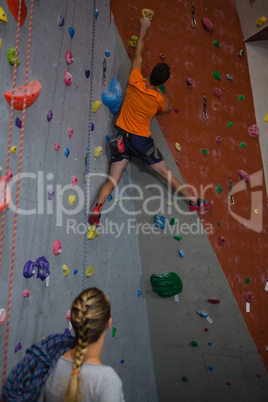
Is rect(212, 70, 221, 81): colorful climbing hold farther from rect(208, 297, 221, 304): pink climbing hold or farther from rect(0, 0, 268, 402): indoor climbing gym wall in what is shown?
rect(208, 297, 221, 304): pink climbing hold

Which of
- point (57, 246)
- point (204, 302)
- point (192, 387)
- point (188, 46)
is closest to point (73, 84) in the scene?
point (57, 246)

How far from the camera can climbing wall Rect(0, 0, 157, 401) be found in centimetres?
200

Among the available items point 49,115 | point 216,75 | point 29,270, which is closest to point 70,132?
point 49,115

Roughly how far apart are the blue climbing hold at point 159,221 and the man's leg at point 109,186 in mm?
501

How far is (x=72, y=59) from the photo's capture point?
99.5 inches

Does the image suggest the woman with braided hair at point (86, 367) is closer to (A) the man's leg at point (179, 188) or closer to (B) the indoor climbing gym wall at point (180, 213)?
(B) the indoor climbing gym wall at point (180, 213)

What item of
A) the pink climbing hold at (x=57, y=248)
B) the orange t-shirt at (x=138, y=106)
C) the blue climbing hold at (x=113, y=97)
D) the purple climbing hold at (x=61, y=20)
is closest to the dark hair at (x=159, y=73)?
the orange t-shirt at (x=138, y=106)

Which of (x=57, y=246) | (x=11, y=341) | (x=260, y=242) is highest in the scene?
(x=260, y=242)

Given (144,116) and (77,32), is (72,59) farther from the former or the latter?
(144,116)

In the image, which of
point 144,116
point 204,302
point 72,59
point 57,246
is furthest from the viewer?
point 204,302

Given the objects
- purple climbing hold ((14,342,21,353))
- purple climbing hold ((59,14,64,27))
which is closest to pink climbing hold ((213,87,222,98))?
purple climbing hold ((59,14,64,27))

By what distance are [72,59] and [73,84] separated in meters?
0.15

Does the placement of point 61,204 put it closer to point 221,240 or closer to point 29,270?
point 29,270

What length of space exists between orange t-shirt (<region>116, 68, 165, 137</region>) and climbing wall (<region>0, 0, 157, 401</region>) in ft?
0.53
